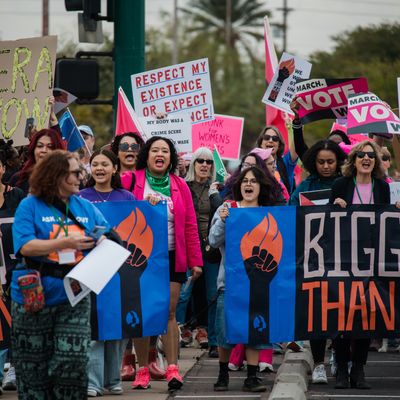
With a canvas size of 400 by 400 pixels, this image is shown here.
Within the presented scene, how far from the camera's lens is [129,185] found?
1047 centimetres

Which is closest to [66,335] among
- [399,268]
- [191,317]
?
[399,268]

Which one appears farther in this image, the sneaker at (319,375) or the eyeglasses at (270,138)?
the eyeglasses at (270,138)

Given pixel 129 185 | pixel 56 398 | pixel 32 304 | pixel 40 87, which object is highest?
pixel 40 87

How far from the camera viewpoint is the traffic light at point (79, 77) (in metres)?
13.2

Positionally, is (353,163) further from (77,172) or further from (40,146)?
(77,172)

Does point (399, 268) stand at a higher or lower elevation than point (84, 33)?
lower

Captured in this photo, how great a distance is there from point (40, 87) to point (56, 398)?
454cm

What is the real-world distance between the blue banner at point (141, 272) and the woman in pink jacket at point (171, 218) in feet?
0.46

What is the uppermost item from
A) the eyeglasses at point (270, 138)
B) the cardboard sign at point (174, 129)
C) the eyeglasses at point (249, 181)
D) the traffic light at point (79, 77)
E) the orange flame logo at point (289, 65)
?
the orange flame logo at point (289, 65)

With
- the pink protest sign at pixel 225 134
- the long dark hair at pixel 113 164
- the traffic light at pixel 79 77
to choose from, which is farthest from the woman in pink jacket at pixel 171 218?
the pink protest sign at pixel 225 134

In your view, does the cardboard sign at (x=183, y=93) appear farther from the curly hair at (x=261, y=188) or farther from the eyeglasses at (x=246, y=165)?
the curly hair at (x=261, y=188)

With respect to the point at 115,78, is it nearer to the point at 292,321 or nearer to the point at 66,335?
the point at 292,321

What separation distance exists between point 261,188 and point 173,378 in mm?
1606

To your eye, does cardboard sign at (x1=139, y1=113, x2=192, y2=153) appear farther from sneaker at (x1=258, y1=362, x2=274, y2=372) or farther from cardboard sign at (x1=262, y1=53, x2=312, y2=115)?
sneaker at (x1=258, y1=362, x2=274, y2=372)
